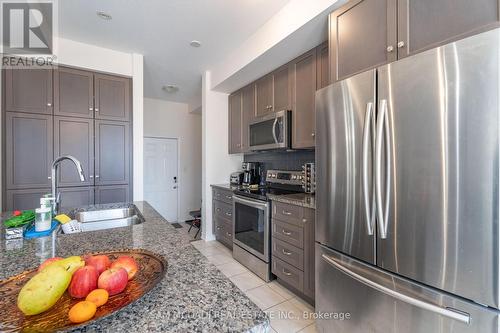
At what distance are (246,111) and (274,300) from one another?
2.45m

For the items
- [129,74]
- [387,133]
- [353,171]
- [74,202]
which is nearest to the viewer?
[387,133]

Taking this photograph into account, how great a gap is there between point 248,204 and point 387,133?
5.94ft

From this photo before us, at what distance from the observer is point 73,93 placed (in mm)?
2844

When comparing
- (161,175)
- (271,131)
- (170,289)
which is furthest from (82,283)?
(161,175)

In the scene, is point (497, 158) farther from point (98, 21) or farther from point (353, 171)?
point (98, 21)

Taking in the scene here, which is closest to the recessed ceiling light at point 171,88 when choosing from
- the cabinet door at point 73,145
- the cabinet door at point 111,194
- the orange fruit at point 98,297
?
the cabinet door at point 73,145

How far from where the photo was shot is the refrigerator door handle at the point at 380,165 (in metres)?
1.20

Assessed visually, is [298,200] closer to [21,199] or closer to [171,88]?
[21,199]

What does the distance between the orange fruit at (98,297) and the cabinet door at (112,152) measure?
2856 mm

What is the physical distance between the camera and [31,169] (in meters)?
2.64

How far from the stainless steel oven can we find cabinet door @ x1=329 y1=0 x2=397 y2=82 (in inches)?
58.2

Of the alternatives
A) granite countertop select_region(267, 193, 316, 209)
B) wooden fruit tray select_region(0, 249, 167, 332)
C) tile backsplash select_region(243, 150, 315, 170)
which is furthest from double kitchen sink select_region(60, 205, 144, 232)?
tile backsplash select_region(243, 150, 315, 170)

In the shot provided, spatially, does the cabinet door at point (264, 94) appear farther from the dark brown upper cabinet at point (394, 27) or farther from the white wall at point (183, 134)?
the white wall at point (183, 134)

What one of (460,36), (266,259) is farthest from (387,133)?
(266,259)
